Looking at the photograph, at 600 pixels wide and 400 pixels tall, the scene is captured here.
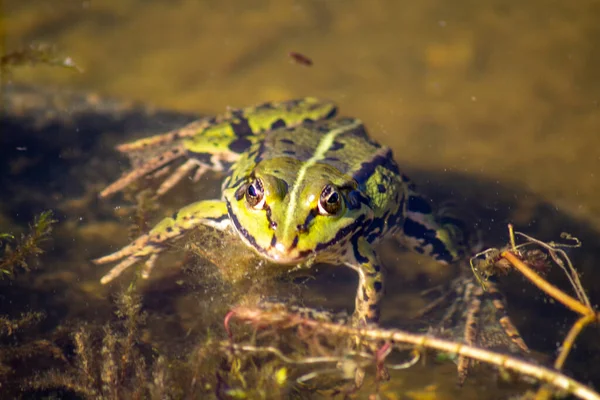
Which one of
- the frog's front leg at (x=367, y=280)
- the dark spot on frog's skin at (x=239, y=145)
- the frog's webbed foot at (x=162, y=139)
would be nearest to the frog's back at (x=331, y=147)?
the dark spot on frog's skin at (x=239, y=145)

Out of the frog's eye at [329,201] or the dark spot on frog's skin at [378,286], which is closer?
the frog's eye at [329,201]

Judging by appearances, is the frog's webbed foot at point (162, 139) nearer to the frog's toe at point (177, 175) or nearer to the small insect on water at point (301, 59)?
the frog's toe at point (177, 175)

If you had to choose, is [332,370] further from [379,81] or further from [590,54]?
[590,54]

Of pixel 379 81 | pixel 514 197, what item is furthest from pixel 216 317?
pixel 379 81

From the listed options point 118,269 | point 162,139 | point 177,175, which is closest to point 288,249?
point 118,269

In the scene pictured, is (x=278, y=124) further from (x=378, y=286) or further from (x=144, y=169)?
→ (x=378, y=286)
